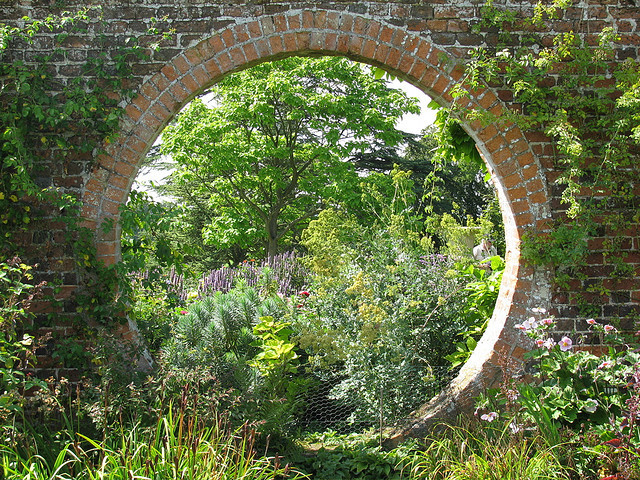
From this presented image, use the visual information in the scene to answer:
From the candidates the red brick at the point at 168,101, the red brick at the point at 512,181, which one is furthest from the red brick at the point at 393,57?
the red brick at the point at 168,101

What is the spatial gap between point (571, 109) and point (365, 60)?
1.54 meters

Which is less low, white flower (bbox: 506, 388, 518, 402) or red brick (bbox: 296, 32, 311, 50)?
red brick (bbox: 296, 32, 311, 50)

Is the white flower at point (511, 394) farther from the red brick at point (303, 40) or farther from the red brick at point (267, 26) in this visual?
the red brick at point (267, 26)

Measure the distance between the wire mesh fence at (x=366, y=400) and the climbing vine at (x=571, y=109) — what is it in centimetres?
127

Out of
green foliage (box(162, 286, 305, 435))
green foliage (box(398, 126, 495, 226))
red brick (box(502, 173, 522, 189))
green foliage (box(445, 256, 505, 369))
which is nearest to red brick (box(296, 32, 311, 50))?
red brick (box(502, 173, 522, 189))

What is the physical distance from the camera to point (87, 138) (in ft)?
12.8

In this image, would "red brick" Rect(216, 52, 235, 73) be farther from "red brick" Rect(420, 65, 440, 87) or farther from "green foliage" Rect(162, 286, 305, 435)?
"green foliage" Rect(162, 286, 305, 435)

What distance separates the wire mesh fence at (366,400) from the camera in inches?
155

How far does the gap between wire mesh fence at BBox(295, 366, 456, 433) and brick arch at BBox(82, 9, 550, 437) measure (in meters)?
0.20

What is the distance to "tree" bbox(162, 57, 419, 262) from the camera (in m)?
13.7

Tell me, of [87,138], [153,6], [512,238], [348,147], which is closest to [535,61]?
[512,238]

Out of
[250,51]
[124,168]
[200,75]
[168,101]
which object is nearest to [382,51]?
[250,51]

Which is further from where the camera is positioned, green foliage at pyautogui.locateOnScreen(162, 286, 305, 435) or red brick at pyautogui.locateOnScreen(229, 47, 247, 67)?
red brick at pyautogui.locateOnScreen(229, 47, 247, 67)

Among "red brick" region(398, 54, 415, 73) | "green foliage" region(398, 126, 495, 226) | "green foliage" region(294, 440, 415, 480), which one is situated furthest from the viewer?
"green foliage" region(398, 126, 495, 226)
